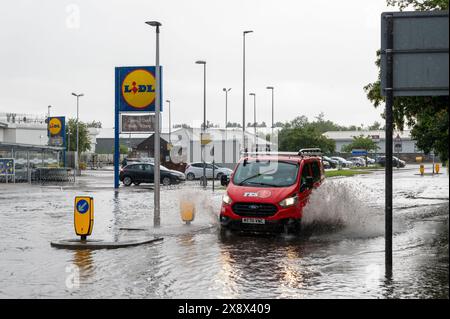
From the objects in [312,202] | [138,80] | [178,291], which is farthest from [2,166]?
[178,291]

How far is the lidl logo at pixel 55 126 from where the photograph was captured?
56750 mm

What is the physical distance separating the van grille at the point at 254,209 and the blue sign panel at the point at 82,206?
10.6 ft

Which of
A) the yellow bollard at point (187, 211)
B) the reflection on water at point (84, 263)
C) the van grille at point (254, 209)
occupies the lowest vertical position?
the reflection on water at point (84, 263)

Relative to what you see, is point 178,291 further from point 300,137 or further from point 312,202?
point 300,137

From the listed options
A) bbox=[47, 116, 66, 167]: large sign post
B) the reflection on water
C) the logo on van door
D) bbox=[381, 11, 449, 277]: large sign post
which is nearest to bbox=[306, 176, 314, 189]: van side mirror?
the logo on van door

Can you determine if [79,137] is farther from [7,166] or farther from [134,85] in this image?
[134,85]

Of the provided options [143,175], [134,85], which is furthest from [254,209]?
[143,175]

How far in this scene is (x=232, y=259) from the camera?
11.8 metres

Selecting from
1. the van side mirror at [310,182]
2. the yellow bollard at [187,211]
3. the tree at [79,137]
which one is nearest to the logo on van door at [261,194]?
the van side mirror at [310,182]

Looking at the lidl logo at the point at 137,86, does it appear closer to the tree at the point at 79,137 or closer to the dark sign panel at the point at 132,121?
the dark sign panel at the point at 132,121

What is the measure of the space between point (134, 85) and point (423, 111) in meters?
14.9

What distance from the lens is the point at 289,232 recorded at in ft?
49.3

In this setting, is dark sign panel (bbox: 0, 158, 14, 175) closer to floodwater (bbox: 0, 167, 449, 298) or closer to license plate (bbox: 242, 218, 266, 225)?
floodwater (bbox: 0, 167, 449, 298)

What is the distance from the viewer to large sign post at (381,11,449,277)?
9.48m
